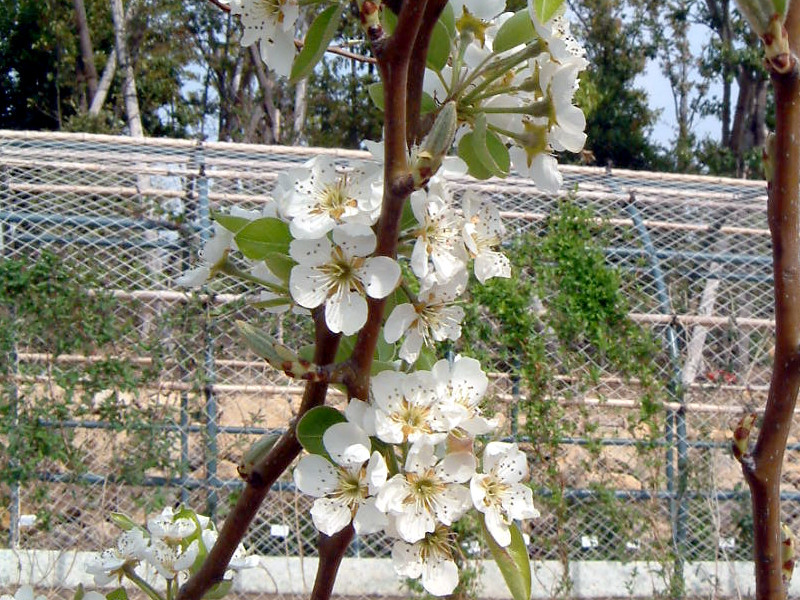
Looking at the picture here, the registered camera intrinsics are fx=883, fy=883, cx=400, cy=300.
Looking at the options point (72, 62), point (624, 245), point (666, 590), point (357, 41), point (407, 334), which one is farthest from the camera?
point (72, 62)

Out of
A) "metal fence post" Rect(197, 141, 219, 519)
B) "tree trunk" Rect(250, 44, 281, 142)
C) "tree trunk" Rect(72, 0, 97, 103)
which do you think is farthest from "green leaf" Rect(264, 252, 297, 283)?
"tree trunk" Rect(72, 0, 97, 103)

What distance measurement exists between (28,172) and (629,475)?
10.9 feet

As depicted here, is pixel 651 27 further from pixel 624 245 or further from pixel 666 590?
pixel 666 590

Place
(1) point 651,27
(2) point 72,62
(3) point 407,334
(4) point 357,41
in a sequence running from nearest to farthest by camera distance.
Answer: (3) point 407,334, (4) point 357,41, (2) point 72,62, (1) point 651,27

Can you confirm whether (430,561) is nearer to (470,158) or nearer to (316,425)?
(316,425)

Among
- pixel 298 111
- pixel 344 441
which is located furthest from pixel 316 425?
pixel 298 111

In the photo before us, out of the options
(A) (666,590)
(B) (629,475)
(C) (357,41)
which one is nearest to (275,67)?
(C) (357,41)

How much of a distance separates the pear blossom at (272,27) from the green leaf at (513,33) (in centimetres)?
15

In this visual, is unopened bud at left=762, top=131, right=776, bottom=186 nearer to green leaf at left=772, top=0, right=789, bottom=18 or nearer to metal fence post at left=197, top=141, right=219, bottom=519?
green leaf at left=772, top=0, right=789, bottom=18

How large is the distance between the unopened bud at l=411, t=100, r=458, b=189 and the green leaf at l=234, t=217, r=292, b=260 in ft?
0.48

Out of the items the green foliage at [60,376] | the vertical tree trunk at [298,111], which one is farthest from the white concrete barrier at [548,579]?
the vertical tree trunk at [298,111]

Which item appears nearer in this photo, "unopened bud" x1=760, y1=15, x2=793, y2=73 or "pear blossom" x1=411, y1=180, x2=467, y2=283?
"unopened bud" x1=760, y1=15, x2=793, y2=73

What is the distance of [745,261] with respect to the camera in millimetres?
4656

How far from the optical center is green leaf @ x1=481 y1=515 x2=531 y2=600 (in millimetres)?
618
